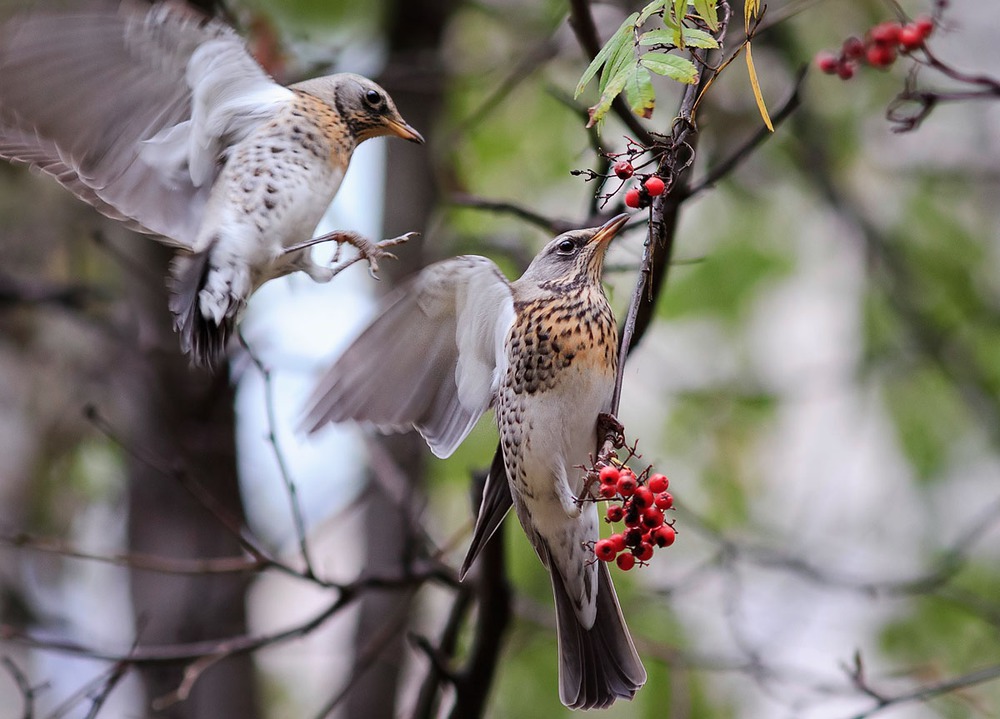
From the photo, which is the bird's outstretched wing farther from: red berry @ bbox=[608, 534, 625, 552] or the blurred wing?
red berry @ bbox=[608, 534, 625, 552]

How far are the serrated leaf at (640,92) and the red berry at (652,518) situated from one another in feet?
2.34

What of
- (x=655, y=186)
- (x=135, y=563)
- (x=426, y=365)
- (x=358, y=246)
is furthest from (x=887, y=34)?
(x=135, y=563)

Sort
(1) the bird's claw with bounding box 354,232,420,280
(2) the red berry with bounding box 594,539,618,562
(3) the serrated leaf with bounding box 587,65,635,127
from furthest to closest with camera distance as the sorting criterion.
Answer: (1) the bird's claw with bounding box 354,232,420,280, (2) the red berry with bounding box 594,539,618,562, (3) the serrated leaf with bounding box 587,65,635,127

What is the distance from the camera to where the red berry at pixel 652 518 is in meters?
2.02

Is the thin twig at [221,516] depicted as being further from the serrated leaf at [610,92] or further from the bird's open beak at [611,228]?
the serrated leaf at [610,92]

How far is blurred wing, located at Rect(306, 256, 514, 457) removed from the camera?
2984 millimetres

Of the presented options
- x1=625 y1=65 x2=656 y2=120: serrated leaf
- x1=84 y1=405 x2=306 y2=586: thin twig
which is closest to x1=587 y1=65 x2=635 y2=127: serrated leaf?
x1=625 y1=65 x2=656 y2=120: serrated leaf

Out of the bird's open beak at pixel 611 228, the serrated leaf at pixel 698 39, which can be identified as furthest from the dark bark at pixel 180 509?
the serrated leaf at pixel 698 39

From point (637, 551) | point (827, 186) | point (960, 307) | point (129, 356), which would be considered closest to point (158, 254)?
point (129, 356)

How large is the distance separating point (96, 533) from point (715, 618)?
351cm

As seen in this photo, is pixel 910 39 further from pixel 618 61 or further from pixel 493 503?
pixel 493 503

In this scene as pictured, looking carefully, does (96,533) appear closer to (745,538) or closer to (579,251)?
(745,538)

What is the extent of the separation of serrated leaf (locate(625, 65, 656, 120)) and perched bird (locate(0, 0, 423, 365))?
839mm

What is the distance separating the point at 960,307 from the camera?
5.46m
